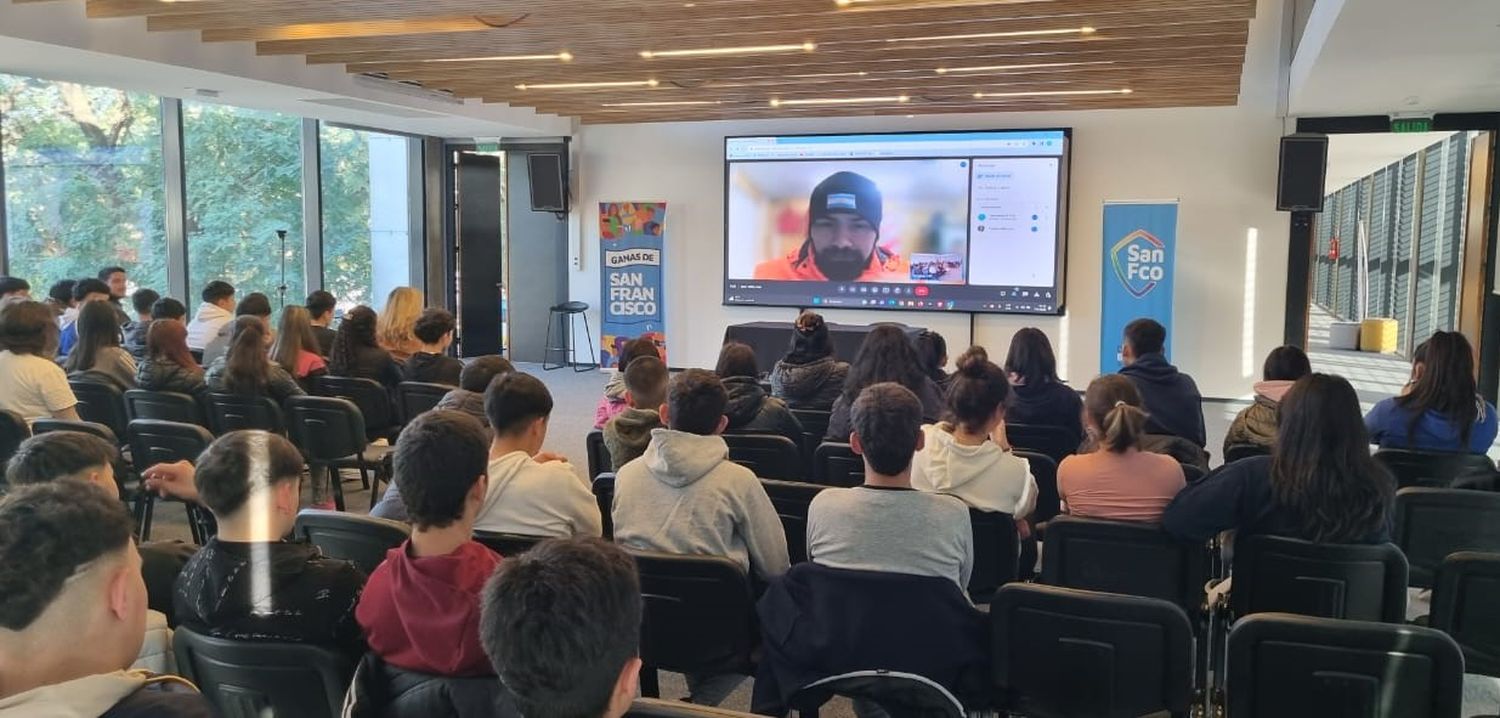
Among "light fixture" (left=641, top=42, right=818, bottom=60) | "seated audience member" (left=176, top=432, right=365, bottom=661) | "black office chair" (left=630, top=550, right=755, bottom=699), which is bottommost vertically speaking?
"black office chair" (left=630, top=550, right=755, bottom=699)

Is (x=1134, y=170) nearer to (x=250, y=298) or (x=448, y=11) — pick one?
(x=448, y=11)

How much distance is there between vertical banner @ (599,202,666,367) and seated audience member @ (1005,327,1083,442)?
284 inches

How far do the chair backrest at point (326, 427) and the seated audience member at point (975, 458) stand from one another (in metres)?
2.96

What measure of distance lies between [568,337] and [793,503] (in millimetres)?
9530

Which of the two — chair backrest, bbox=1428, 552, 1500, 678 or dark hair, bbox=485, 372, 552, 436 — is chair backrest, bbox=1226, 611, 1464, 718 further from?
dark hair, bbox=485, 372, 552, 436

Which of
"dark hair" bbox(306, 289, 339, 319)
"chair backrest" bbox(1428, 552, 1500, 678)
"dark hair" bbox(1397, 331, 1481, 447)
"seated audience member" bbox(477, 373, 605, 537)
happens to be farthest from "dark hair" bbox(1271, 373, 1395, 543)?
"dark hair" bbox(306, 289, 339, 319)

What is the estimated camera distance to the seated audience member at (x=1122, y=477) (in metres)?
3.25

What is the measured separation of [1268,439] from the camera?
14.1 ft

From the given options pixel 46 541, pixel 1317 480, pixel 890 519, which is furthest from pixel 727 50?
pixel 46 541

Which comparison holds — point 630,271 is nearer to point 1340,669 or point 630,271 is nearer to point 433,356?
point 433,356

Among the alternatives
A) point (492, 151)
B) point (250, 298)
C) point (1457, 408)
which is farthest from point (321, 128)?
point (1457, 408)

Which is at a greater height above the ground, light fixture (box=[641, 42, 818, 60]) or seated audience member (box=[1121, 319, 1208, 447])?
light fixture (box=[641, 42, 818, 60])

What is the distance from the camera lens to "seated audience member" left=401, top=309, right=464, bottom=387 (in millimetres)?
5883

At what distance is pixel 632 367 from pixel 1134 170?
756 centimetres
